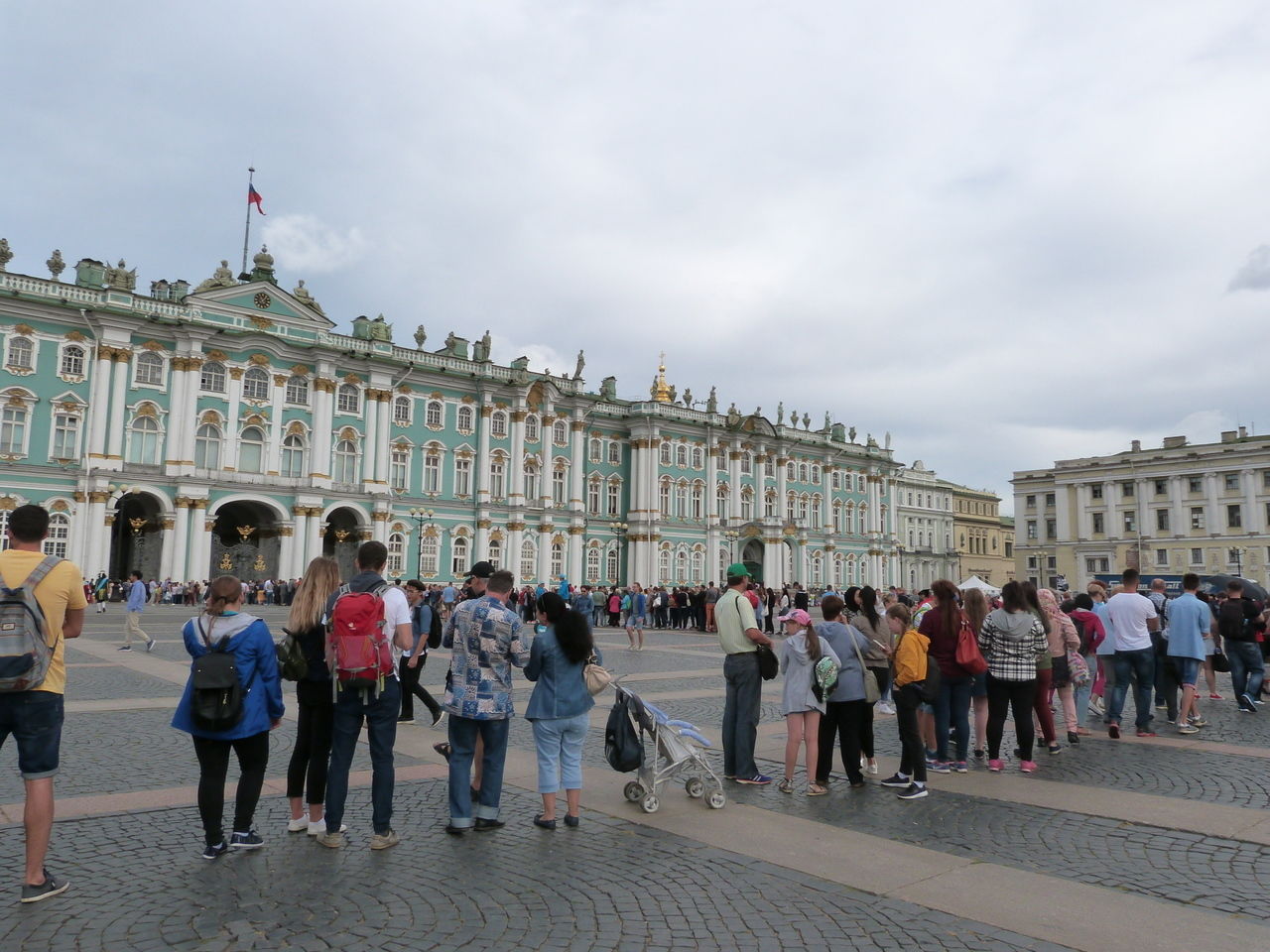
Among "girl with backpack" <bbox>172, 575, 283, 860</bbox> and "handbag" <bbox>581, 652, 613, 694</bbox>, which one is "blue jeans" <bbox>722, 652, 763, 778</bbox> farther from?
"girl with backpack" <bbox>172, 575, 283, 860</bbox>

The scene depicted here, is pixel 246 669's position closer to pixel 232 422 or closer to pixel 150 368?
pixel 232 422

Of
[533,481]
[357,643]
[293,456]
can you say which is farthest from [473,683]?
[533,481]

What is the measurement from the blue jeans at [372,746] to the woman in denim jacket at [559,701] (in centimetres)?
105

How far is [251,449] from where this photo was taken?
154 ft

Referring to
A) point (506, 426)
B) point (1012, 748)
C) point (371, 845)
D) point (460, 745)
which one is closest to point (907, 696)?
point (1012, 748)

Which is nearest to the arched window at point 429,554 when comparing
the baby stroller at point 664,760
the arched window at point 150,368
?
the arched window at point 150,368

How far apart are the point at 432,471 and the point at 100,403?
56.8 feet

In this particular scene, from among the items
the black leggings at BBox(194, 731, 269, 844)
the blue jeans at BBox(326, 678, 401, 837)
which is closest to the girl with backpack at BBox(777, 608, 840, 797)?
the blue jeans at BBox(326, 678, 401, 837)

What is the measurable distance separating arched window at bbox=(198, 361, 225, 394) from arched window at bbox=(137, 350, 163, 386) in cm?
188

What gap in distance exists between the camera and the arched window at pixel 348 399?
49.9 metres

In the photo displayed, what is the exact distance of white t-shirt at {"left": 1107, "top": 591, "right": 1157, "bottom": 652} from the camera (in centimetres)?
1138

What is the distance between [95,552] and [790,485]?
48.1 m

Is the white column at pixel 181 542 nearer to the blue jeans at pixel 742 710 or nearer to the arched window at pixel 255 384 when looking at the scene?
the arched window at pixel 255 384

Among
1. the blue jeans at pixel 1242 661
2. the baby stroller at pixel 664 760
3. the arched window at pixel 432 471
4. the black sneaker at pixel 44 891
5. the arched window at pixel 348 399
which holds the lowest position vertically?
the black sneaker at pixel 44 891
